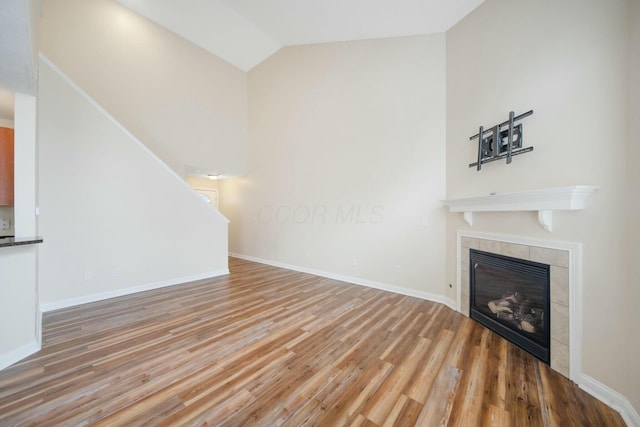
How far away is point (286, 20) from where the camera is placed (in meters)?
4.00

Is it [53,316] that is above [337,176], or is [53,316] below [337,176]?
below

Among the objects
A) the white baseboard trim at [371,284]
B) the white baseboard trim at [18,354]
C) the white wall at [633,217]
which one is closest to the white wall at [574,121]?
the white wall at [633,217]

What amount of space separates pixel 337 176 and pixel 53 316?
14.3ft

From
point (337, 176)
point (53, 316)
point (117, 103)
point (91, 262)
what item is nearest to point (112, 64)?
point (117, 103)

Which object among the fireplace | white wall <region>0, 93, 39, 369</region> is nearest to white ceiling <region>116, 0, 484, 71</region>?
the fireplace

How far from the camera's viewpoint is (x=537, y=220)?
6.83 ft

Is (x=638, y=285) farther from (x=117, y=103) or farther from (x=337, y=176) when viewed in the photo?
(x=117, y=103)

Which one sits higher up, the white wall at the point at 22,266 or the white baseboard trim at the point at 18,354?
the white wall at the point at 22,266

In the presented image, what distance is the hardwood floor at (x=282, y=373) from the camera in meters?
1.44

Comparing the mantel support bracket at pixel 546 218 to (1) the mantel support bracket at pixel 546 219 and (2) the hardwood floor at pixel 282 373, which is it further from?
(2) the hardwood floor at pixel 282 373

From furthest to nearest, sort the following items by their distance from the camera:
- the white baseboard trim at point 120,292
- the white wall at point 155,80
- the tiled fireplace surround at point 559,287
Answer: the white wall at point 155,80 → the white baseboard trim at point 120,292 → the tiled fireplace surround at point 559,287

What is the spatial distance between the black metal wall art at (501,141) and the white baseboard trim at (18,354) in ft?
15.5

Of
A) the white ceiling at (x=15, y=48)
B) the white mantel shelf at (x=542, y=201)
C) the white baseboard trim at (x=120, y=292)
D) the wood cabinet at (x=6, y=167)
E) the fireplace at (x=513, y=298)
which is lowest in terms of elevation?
the white baseboard trim at (x=120, y=292)

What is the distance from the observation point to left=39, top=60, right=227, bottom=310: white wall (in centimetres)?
299
